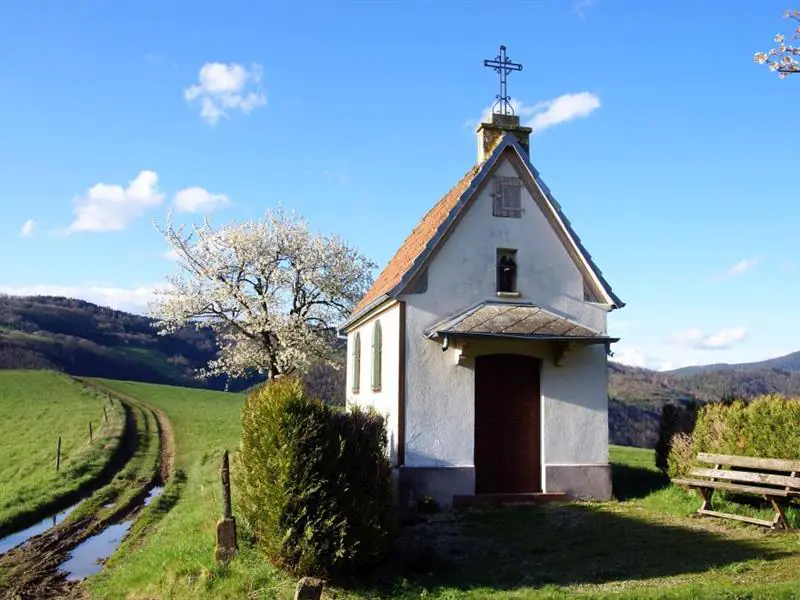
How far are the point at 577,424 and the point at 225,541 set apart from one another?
27.8 ft

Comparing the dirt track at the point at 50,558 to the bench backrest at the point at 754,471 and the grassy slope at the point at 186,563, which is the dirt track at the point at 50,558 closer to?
the grassy slope at the point at 186,563

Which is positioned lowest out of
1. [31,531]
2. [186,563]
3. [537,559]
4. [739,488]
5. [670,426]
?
[31,531]

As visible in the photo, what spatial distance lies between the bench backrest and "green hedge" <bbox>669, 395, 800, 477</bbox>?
0.44m

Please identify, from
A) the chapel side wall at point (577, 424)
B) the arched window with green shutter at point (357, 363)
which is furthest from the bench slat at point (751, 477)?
the arched window with green shutter at point (357, 363)

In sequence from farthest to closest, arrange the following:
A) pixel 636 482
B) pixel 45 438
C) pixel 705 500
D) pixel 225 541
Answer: pixel 45 438 < pixel 636 482 < pixel 705 500 < pixel 225 541

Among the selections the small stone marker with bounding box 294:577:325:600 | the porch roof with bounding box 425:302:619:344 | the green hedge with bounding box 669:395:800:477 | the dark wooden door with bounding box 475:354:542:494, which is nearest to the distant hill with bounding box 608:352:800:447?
Answer: the green hedge with bounding box 669:395:800:477

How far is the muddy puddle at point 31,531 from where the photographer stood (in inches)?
648

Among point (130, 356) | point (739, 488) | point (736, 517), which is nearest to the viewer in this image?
point (739, 488)

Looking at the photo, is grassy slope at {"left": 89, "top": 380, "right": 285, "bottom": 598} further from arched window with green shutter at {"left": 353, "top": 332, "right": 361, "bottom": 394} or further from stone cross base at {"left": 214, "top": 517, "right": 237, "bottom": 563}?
arched window with green shutter at {"left": 353, "top": 332, "right": 361, "bottom": 394}

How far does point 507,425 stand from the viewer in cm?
1611

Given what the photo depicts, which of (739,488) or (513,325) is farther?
(513,325)

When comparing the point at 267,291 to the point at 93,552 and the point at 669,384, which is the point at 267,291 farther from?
the point at 669,384

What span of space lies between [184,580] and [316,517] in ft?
7.49

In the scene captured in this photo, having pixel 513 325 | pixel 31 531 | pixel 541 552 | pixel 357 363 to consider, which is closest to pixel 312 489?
pixel 541 552
